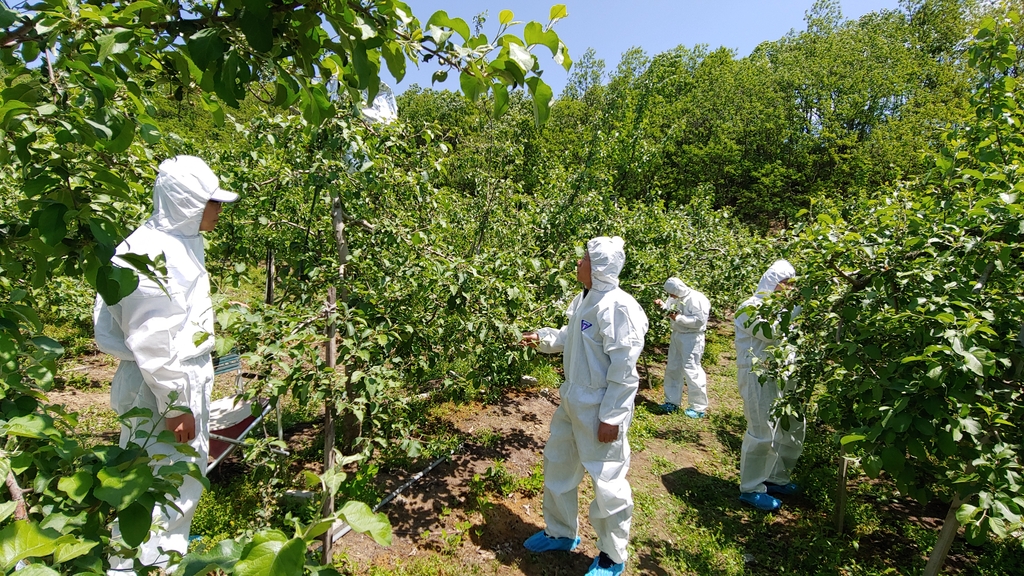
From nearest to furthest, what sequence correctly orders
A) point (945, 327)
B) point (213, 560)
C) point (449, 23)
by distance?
point (213, 560) → point (449, 23) → point (945, 327)

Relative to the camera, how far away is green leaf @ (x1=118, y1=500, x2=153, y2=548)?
88 centimetres

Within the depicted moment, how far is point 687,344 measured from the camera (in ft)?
20.5

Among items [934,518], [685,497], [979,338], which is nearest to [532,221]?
[685,497]

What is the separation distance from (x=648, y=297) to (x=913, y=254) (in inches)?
173

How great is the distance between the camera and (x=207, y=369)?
2.60 meters

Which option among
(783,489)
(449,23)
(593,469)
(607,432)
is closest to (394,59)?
(449,23)

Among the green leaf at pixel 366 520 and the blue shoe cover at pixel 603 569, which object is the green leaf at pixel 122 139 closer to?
the green leaf at pixel 366 520

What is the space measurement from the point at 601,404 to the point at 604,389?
104 mm

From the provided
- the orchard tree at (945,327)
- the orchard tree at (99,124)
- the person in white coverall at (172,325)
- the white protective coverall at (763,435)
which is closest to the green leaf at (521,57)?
the orchard tree at (99,124)

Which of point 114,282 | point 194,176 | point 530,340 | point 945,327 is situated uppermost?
point 194,176

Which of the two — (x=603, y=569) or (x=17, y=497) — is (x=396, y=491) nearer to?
(x=603, y=569)

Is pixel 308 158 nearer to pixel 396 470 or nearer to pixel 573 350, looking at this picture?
pixel 573 350

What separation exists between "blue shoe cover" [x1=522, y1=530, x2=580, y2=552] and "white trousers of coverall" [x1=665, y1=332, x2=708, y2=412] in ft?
11.6

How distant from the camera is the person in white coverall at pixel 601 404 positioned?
2908 mm
